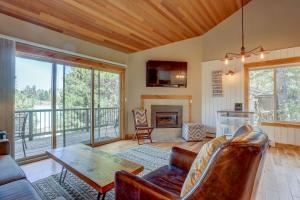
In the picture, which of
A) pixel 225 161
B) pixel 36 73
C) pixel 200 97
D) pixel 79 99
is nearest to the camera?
pixel 225 161

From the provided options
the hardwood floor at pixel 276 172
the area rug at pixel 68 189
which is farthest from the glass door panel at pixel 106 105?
the area rug at pixel 68 189

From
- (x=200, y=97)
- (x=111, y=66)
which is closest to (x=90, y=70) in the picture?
(x=111, y=66)

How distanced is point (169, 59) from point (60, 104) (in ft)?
10.3

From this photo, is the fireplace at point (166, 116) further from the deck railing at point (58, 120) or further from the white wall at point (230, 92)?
the deck railing at point (58, 120)

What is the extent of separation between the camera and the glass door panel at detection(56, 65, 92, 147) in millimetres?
3596

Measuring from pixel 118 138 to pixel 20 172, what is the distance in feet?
10.4

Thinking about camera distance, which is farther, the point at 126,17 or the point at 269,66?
the point at 269,66

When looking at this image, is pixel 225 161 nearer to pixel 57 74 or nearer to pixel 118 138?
pixel 57 74

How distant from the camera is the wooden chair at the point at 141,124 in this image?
4.69m

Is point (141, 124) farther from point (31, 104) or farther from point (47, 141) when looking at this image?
point (31, 104)

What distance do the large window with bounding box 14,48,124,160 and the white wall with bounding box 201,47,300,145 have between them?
104 inches

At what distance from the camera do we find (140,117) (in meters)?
4.88

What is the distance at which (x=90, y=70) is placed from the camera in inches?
161

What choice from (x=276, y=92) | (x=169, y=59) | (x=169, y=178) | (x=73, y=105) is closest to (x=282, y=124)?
(x=276, y=92)
